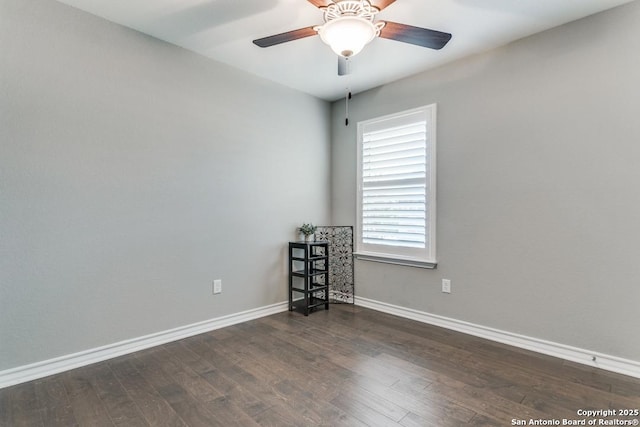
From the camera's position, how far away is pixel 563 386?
197cm

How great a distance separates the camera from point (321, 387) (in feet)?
6.47

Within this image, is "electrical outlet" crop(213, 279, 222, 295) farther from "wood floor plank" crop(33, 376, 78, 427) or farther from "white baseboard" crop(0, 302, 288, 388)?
"wood floor plank" crop(33, 376, 78, 427)

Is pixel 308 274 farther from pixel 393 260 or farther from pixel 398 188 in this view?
pixel 398 188

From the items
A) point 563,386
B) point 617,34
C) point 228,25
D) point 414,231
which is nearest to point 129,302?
point 228,25

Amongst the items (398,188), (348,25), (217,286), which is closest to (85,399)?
(217,286)

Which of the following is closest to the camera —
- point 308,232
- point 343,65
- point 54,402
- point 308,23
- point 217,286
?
point 54,402

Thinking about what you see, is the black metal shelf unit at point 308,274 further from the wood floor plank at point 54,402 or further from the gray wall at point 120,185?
the wood floor plank at point 54,402

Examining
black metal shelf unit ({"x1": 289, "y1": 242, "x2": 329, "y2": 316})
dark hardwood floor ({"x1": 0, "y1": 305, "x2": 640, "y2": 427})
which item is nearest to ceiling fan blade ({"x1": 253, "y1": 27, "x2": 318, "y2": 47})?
black metal shelf unit ({"x1": 289, "y1": 242, "x2": 329, "y2": 316})

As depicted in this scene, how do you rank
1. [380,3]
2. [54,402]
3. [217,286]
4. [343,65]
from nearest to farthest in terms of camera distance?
[380,3], [54,402], [343,65], [217,286]

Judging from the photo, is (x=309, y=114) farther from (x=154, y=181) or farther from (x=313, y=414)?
(x=313, y=414)

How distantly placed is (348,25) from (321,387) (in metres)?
2.09

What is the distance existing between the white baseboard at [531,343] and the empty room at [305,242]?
0.02 meters

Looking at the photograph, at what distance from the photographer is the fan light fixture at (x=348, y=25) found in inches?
66.7

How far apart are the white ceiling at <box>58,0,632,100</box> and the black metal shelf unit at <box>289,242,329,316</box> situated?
1.85 m
